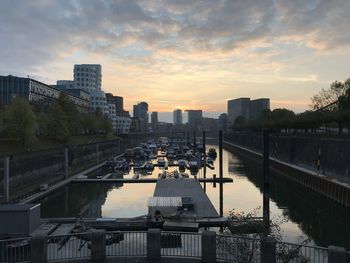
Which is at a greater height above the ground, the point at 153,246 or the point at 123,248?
the point at 153,246

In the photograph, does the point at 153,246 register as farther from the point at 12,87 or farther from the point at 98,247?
the point at 12,87

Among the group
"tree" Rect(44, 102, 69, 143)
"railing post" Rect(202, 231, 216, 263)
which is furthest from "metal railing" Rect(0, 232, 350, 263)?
"tree" Rect(44, 102, 69, 143)

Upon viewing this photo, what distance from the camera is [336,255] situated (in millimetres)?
14805

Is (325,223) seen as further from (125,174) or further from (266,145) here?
(125,174)

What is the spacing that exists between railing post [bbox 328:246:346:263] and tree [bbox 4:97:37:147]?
193ft

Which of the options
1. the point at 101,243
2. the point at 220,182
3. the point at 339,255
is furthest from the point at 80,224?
the point at 220,182

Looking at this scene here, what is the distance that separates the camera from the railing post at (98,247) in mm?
17547

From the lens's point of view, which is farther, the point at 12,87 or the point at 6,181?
the point at 12,87

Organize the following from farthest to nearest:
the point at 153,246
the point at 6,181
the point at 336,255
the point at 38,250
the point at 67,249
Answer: the point at 6,181 → the point at 67,249 → the point at 153,246 → the point at 38,250 → the point at 336,255

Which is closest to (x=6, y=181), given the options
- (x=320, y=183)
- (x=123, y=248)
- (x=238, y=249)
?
(x=123, y=248)

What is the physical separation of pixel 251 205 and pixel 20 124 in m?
36.6

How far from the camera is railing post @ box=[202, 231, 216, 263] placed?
17297 mm

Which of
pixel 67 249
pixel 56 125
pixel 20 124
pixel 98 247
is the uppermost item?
pixel 56 125

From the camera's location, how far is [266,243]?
16.0 meters
